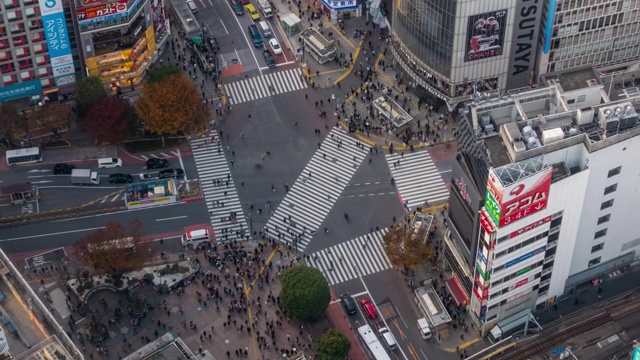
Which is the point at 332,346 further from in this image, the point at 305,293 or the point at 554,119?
the point at 554,119

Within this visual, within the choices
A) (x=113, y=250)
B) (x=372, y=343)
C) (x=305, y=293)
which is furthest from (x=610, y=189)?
(x=113, y=250)

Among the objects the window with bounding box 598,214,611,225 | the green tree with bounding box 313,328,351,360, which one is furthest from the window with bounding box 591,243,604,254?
the green tree with bounding box 313,328,351,360

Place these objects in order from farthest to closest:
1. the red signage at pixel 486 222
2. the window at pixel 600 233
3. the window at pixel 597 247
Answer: the window at pixel 597 247
the window at pixel 600 233
the red signage at pixel 486 222

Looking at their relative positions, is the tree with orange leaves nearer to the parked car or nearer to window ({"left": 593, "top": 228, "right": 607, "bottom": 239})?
the parked car

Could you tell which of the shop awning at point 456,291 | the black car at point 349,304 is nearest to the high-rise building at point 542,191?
the shop awning at point 456,291

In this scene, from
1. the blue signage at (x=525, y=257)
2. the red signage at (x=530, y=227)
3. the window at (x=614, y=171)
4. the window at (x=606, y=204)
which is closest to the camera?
the red signage at (x=530, y=227)

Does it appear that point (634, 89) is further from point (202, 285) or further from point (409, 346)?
point (202, 285)

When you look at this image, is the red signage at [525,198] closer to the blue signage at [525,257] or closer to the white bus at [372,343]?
the blue signage at [525,257]

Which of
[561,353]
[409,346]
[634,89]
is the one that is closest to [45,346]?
[409,346]
